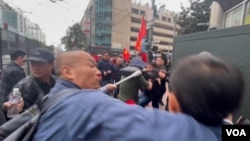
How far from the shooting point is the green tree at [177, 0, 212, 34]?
21281 mm

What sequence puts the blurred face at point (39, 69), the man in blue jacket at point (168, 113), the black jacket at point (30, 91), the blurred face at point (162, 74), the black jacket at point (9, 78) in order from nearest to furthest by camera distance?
the man in blue jacket at point (168, 113) → the black jacket at point (30, 91) → the blurred face at point (39, 69) → the black jacket at point (9, 78) → the blurred face at point (162, 74)

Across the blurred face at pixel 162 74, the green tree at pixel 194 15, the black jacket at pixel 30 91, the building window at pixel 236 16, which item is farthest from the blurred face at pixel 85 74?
the green tree at pixel 194 15

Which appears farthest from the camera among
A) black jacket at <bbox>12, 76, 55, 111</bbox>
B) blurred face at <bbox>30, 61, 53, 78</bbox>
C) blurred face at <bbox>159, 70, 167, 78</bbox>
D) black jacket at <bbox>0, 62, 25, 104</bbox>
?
blurred face at <bbox>159, 70, 167, 78</bbox>

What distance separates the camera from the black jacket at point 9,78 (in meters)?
3.16

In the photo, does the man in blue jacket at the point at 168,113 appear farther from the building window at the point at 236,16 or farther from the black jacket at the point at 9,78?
the building window at the point at 236,16

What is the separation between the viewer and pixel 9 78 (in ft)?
11.0

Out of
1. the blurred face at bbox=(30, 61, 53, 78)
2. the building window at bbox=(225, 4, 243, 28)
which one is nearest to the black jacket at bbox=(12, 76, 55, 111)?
the blurred face at bbox=(30, 61, 53, 78)

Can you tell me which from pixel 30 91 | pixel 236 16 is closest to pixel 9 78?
pixel 30 91

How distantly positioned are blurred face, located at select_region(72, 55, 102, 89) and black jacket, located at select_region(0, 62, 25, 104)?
2.23 m

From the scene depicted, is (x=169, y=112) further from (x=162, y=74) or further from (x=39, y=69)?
(x=162, y=74)

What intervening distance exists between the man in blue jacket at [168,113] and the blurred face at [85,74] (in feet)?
1.23

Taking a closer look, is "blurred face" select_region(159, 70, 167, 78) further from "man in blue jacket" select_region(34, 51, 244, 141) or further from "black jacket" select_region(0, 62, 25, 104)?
"man in blue jacket" select_region(34, 51, 244, 141)

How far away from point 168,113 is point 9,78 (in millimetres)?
3195

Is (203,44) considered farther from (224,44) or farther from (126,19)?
(126,19)
